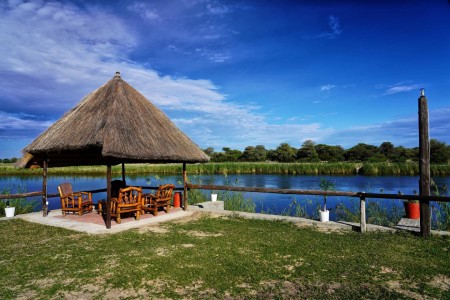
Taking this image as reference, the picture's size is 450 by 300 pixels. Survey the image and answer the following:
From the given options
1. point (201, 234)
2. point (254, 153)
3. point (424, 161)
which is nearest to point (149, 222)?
point (201, 234)

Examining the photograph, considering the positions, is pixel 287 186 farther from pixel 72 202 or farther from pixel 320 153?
pixel 320 153

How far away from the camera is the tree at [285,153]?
58719mm

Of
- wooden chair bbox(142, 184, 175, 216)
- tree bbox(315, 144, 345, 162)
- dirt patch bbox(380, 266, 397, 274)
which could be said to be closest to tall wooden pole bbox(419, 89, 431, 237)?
dirt patch bbox(380, 266, 397, 274)

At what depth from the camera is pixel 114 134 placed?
738 cm

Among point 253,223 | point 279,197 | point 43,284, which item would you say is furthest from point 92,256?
point 279,197

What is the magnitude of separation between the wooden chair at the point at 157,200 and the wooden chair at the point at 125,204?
397 millimetres

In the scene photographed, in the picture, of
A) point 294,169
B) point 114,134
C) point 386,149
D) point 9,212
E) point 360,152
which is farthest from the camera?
point 386,149

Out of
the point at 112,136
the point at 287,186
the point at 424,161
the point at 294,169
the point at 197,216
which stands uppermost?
the point at 112,136

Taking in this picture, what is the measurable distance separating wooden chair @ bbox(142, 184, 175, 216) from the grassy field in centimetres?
150

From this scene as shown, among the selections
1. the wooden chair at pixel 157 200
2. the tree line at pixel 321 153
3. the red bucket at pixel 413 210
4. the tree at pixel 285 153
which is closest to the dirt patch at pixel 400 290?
the red bucket at pixel 413 210

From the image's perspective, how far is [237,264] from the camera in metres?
4.75

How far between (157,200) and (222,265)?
421cm

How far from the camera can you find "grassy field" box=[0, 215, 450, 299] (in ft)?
12.6

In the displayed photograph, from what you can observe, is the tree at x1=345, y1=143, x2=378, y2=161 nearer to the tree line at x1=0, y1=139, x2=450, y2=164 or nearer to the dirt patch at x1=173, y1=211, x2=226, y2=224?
the tree line at x1=0, y1=139, x2=450, y2=164
